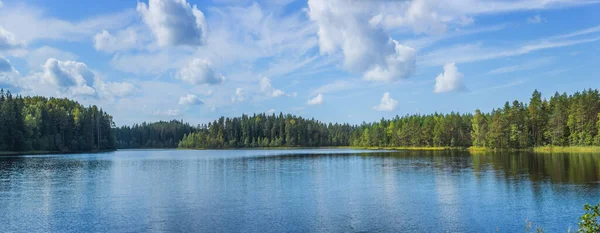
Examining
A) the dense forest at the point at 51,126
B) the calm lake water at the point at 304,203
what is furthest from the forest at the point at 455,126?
the calm lake water at the point at 304,203

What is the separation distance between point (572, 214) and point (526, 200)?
5.63m

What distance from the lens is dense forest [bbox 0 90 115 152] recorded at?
13050 centimetres

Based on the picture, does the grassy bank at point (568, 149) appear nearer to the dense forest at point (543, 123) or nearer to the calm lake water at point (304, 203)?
the dense forest at point (543, 123)

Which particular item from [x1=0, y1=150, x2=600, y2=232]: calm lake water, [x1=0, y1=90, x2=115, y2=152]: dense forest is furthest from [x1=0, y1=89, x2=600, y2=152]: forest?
[x1=0, y1=150, x2=600, y2=232]: calm lake water

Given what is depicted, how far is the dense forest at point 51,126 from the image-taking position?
130500 mm

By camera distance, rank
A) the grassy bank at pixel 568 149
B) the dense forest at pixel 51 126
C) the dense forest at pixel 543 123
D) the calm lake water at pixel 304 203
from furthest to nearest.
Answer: the dense forest at pixel 51 126
the dense forest at pixel 543 123
the grassy bank at pixel 568 149
the calm lake water at pixel 304 203

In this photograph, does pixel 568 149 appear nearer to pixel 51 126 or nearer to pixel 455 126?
pixel 455 126

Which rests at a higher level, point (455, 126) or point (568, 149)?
point (455, 126)

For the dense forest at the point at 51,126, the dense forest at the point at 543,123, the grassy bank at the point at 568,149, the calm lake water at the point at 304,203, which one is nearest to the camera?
the calm lake water at the point at 304,203

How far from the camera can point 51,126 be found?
5989 inches

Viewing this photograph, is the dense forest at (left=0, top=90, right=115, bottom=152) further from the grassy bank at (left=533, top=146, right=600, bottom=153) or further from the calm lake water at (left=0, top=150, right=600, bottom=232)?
the grassy bank at (left=533, top=146, right=600, bottom=153)

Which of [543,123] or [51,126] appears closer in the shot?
[543,123]

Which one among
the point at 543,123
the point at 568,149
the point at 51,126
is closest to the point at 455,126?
the point at 543,123

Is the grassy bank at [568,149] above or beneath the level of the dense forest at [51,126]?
beneath
